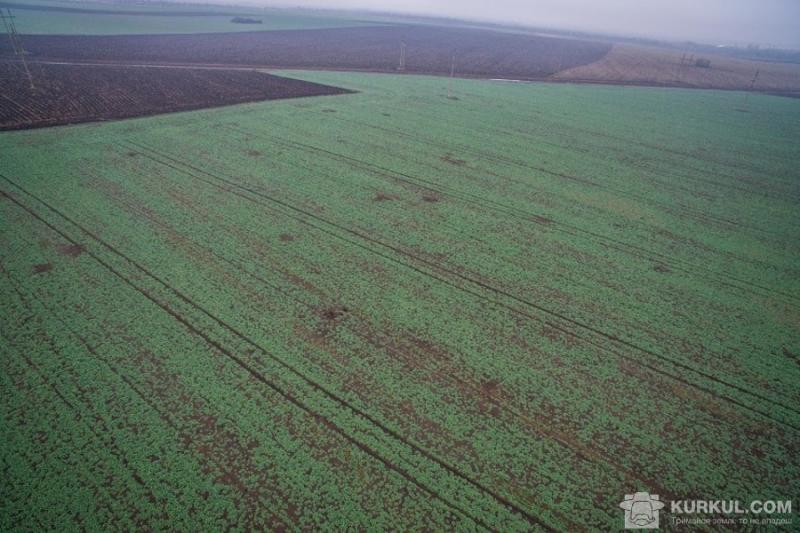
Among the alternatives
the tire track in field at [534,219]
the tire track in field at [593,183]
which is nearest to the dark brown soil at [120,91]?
the tire track in field at [534,219]

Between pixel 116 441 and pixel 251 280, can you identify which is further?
pixel 251 280

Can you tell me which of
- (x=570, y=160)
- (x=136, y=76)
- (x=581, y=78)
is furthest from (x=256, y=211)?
(x=581, y=78)

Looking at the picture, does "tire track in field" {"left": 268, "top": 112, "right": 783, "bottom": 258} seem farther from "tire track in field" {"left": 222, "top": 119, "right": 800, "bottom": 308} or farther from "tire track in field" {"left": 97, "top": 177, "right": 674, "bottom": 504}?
"tire track in field" {"left": 97, "top": 177, "right": 674, "bottom": 504}

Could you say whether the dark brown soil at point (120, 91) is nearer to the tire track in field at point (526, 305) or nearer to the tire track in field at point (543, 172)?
the tire track in field at point (543, 172)

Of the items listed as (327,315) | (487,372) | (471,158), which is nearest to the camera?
(487,372)

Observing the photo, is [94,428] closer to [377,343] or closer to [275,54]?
[377,343]

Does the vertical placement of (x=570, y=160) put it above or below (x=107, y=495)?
above

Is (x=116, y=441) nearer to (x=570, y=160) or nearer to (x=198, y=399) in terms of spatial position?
(x=198, y=399)
